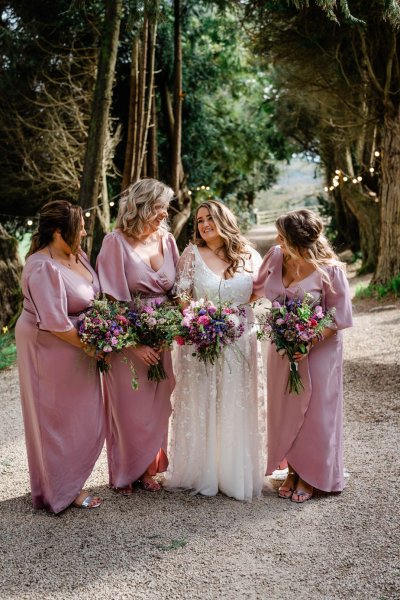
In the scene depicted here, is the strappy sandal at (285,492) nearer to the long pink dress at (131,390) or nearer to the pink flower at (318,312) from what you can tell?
the long pink dress at (131,390)

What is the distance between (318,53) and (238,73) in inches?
336

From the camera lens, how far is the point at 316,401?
4379 millimetres

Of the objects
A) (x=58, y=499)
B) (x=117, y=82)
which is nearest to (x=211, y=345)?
(x=58, y=499)

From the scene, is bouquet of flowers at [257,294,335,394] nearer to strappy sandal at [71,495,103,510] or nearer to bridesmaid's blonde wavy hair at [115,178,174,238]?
bridesmaid's blonde wavy hair at [115,178,174,238]

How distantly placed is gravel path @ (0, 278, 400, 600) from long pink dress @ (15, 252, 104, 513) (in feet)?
0.72

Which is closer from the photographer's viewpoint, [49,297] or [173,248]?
[49,297]

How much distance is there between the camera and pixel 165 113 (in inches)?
575

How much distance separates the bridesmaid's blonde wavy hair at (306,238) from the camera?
418cm

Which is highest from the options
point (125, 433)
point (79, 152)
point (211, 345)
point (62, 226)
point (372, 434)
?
point (79, 152)

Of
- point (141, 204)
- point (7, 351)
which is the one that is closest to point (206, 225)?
point (141, 204)

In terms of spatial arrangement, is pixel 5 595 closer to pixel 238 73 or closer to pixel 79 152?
pixel 79 152

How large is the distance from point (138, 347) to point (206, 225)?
927mm

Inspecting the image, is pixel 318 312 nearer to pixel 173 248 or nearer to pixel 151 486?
pixel 173 248

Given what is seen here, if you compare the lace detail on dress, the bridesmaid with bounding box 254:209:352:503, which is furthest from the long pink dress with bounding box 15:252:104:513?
the bridesmaid with bounding box 254:209:352:503
